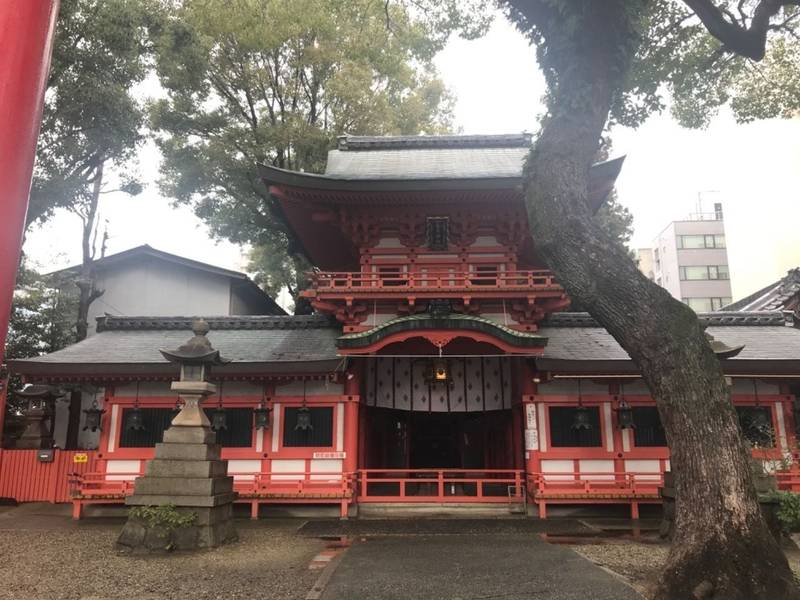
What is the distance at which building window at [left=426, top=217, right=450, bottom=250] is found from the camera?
46.4 ft

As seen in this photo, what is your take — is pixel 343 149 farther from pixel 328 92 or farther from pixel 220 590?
pixel 220 590

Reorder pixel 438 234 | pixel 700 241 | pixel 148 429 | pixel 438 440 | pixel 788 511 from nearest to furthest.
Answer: pixel 788 511 → pixel 148 429 → pixel 438 234 → pixel 438 440 → pixel 700 241

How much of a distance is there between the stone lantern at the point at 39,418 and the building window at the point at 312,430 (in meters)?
8.32

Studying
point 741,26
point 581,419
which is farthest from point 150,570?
point 741,26

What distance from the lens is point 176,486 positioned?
31.4 ft

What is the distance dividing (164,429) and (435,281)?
7.61 metres

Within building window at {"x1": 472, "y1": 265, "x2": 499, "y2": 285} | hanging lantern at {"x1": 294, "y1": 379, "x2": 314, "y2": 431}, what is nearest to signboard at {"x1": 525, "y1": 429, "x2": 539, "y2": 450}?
building window at {"x1": 472, "y1": 265, "x2": 499, "y2": 285}

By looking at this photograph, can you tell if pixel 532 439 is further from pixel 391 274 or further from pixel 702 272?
pixel 702 272

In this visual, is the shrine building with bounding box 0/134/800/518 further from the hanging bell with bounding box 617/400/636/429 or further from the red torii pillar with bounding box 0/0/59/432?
the red torii pillar with bounding box 0/0/59/432

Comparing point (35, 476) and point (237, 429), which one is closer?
point (237, 429)

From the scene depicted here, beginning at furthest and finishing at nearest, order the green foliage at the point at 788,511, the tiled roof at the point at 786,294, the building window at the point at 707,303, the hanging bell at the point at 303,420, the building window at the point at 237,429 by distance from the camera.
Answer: the building window at the point at 707,303 < the tiled roof at the point at 786,294 < the building window at the point at 237,429 < the hanging bell at the point at 303,420 < the green foliage at the point at 788,511

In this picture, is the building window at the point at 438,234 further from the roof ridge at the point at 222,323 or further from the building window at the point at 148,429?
the building window at the point at 148,429

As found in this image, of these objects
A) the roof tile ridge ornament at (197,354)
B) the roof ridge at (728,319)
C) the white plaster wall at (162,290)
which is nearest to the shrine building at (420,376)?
the roof ridge at (728,319)

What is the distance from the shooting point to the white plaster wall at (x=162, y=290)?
22.8m
